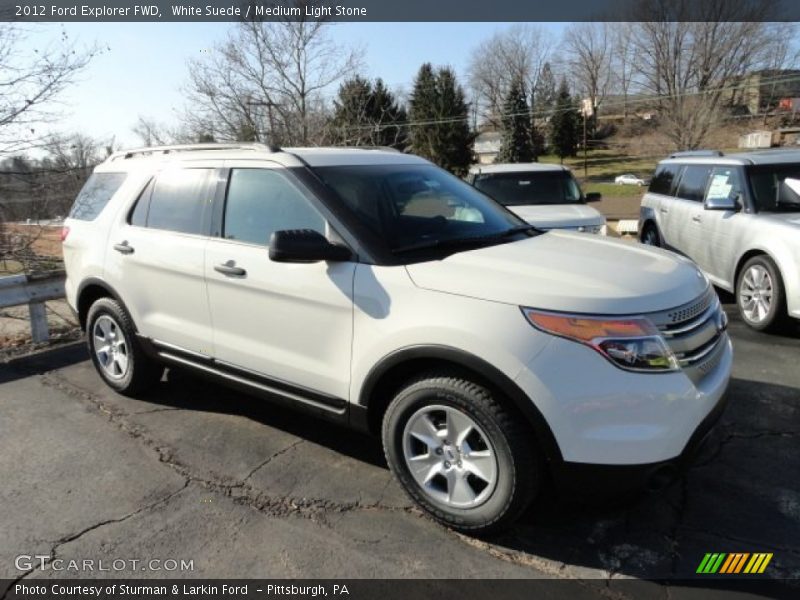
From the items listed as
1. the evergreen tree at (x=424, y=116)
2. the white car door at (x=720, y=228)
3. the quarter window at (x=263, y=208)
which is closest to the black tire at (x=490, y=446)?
the quarter window at (x=263, y=208)

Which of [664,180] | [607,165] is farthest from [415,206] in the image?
[607,165]

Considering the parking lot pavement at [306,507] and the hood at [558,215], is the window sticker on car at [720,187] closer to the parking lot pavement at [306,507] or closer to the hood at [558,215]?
the hood at [558,215]

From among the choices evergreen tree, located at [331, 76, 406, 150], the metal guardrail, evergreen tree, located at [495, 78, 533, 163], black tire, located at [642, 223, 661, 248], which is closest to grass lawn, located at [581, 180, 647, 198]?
evergreen tree, located at [495, 78, 533, 163]

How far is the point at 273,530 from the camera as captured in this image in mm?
2930

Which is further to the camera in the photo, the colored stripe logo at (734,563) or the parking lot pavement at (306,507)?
the parking lot pavement at (306,507)

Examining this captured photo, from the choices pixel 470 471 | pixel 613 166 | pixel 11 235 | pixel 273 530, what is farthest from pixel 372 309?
pixel 613 166

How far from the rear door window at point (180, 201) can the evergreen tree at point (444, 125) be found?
4258 cm

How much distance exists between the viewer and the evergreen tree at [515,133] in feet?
169

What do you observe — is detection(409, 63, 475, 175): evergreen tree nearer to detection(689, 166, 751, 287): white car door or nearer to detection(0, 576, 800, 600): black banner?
detection(689, 166, 751, 287): white car door

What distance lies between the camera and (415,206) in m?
3.62

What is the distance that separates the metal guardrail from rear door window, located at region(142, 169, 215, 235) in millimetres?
2425

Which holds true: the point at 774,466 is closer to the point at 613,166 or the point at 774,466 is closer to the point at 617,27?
the point at 613,166

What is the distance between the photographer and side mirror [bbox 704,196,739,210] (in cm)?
636

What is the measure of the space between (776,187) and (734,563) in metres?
4.99
